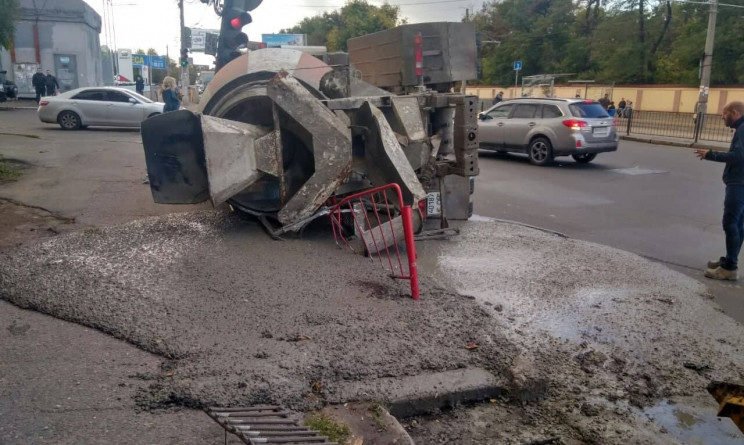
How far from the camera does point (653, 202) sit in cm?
1099

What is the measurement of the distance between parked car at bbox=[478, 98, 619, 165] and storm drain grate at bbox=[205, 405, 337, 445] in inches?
529

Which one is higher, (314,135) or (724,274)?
(314,135)

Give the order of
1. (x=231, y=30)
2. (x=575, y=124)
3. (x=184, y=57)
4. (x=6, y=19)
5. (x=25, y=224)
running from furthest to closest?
(x=184, y=57)
(x=6, y=19)
(x=575, y=124)
(x=231, y=30)
(x=25, y=224)

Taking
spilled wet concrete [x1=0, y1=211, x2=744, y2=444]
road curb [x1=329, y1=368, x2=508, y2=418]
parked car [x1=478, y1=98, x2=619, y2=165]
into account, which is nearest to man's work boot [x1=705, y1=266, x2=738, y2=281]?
spilled wet concrete [x1=0, y1=211, x2=744, y2=444]

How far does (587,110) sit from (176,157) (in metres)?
12.1

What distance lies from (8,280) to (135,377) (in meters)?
2.22

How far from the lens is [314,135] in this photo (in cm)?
627

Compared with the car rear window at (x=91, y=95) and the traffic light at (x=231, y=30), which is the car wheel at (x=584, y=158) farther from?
the car rear window at (x=91, y=95)

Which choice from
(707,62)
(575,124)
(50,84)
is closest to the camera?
(575,124)

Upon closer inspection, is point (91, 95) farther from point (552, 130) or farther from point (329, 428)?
point (329, 428)

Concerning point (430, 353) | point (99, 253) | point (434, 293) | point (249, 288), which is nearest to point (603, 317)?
point (434, 293)

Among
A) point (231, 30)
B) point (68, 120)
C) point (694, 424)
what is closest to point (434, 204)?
point (694, 424)

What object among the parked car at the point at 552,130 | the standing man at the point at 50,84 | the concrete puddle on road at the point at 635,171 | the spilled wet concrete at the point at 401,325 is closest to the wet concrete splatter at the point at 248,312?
the spilled wet concrete at the point at 401,325

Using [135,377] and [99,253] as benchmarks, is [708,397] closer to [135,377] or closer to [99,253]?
[135,377]
